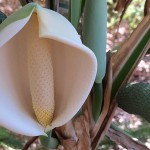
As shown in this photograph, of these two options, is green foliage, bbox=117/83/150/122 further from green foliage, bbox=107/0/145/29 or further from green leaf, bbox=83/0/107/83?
green foliage, bbox=107/0/145/29

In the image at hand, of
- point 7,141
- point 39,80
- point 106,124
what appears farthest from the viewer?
point 7,141

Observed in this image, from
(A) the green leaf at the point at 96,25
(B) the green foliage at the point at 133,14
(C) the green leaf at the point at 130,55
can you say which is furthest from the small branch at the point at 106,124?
(B) the green foliage at the point at 133,14

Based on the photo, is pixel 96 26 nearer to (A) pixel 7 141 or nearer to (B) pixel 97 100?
(B) pixel 97 100

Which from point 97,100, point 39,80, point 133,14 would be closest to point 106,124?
point 97,100

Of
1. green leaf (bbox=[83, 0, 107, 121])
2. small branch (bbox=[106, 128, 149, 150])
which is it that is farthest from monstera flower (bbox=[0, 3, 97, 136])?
small branch (bbox=[106, 128, 149, 150])

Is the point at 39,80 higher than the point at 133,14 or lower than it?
higher

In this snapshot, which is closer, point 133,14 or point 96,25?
point 96,25

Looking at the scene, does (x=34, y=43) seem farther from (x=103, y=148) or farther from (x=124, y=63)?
(x=103, y=148)
